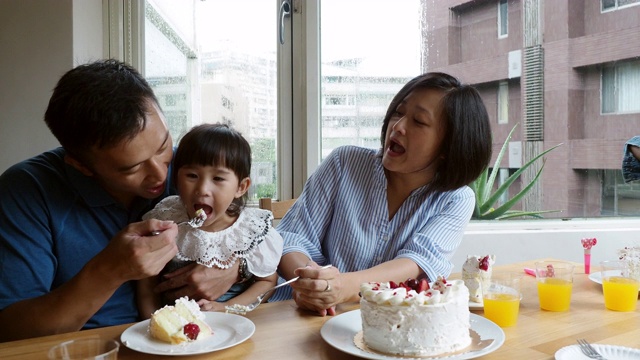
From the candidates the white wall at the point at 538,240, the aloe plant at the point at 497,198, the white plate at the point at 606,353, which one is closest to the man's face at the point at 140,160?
the white plate at the point at 606,353

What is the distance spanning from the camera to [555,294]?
1.27m

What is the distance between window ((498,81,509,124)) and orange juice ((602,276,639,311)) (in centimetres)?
190

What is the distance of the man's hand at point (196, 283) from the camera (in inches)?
54.2

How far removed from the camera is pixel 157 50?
2.68 metres

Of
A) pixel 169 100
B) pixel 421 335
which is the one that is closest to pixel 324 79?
pixel 169 100

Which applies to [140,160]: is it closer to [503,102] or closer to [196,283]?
[196,283]

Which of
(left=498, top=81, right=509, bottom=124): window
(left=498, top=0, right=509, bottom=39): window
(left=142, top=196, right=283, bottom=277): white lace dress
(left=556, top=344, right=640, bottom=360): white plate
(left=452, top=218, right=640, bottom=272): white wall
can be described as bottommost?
(left=452, top=218, right=640, bottom=272): white wall

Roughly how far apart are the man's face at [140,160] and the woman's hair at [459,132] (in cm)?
82

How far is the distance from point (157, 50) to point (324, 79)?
878 mm

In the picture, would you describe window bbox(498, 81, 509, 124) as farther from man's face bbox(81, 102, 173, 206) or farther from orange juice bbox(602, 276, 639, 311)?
man's face bbox(81, 102, 173, 206)

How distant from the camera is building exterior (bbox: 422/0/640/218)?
9.65ft

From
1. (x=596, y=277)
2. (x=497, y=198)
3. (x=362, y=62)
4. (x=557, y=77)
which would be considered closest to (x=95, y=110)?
(x=596, y=277)

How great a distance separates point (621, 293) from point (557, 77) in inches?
78.9

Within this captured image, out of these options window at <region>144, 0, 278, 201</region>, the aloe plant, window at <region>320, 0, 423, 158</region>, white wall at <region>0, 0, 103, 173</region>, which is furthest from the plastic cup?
the aloe plant
